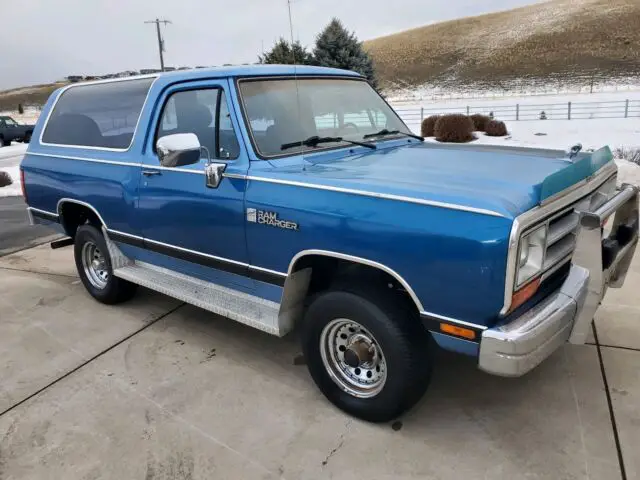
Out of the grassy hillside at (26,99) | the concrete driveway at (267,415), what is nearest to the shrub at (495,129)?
the concrete driveway at (267,415)

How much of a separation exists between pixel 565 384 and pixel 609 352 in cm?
61

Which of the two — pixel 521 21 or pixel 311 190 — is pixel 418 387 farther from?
pixel 521 21

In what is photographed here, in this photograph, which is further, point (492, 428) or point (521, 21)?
point (521, 21)

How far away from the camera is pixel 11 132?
24.5 meters

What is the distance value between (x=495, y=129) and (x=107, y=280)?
1509 cm

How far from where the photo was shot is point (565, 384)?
339cm

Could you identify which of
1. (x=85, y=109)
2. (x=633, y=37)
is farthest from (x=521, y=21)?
(x=85, y=109)

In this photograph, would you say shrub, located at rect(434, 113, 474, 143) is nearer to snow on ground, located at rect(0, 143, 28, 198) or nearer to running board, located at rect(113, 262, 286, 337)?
snow on ground, located at rect(0, 143, 28, 198)

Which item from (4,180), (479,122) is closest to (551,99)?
(479,122)

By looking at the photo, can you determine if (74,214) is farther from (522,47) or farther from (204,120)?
(522,47)

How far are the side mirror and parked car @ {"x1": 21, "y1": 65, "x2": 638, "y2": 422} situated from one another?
12mm

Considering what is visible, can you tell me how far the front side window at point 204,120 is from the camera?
3.52 metres

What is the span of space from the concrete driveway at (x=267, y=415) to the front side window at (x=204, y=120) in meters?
1.54

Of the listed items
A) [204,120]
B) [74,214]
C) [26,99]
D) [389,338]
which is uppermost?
[26,99]
